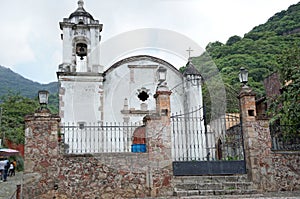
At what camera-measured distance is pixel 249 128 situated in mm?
9414

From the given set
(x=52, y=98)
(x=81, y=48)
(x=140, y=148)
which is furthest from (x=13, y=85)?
(x=140, y=148)

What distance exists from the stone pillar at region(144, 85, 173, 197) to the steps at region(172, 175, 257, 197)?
342 millimetres

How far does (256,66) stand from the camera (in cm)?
3484

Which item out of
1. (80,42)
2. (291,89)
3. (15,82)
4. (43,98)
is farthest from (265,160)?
(15,82)

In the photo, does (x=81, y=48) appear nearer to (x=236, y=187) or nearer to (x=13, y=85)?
(x=236, y=187)

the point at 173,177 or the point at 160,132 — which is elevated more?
the point at 160,132

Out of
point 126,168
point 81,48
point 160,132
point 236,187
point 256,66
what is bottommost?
point 236,187

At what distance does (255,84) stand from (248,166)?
24.5m

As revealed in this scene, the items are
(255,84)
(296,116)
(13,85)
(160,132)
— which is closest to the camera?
(160,132)

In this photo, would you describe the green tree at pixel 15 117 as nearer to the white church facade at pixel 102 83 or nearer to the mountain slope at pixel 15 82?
the white church facade at pixel 102 83

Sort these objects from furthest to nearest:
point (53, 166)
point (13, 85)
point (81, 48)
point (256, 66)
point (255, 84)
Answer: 1. point (13, 85)
2. point (256, 66)
3. point (255, 84)
4. point (81, 48)
5. point (53, 166)

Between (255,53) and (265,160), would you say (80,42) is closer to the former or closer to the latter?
(265,160)

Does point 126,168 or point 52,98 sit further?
point 52,98

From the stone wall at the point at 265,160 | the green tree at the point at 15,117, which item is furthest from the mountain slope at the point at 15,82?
the stone wall at the point at 265,160
